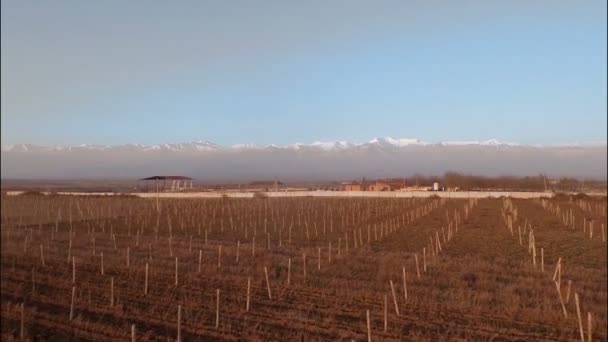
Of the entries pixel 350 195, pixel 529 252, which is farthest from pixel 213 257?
pixel 350 195

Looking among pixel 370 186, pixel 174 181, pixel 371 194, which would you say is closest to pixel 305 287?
pixel 174 181

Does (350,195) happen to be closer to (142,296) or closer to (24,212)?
(24,212)

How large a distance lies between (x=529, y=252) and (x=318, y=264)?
7.35 metres

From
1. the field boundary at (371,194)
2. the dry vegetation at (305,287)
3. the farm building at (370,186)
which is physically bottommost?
the dry vegetation at (305,287)

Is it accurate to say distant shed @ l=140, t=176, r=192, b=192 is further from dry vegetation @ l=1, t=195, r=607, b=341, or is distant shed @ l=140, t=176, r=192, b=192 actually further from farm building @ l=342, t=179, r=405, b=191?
farm building @ l=342, t=179, r=405, b=191

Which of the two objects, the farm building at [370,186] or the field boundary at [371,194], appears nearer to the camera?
the field boundary at [371,194]

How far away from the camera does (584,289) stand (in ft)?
38.6

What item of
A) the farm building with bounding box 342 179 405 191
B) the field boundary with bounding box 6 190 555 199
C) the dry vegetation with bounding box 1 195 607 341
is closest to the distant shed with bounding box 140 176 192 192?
Result: the dry vegetation with bounding box 1 195 607 341

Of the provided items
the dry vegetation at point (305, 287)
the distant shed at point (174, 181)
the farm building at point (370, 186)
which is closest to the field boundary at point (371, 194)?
the farm building at point (370, 186)

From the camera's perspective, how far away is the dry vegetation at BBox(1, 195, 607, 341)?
897 centimetres

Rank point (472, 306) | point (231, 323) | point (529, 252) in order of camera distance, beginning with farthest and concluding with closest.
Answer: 1. point (529, 252)
2. point (472, 306)
3. point (231, 323)

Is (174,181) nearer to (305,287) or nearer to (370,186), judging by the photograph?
(305,287)

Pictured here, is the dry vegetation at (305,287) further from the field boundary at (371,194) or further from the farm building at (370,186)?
the farm building at (370,186)

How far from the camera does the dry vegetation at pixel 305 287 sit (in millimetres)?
8969
